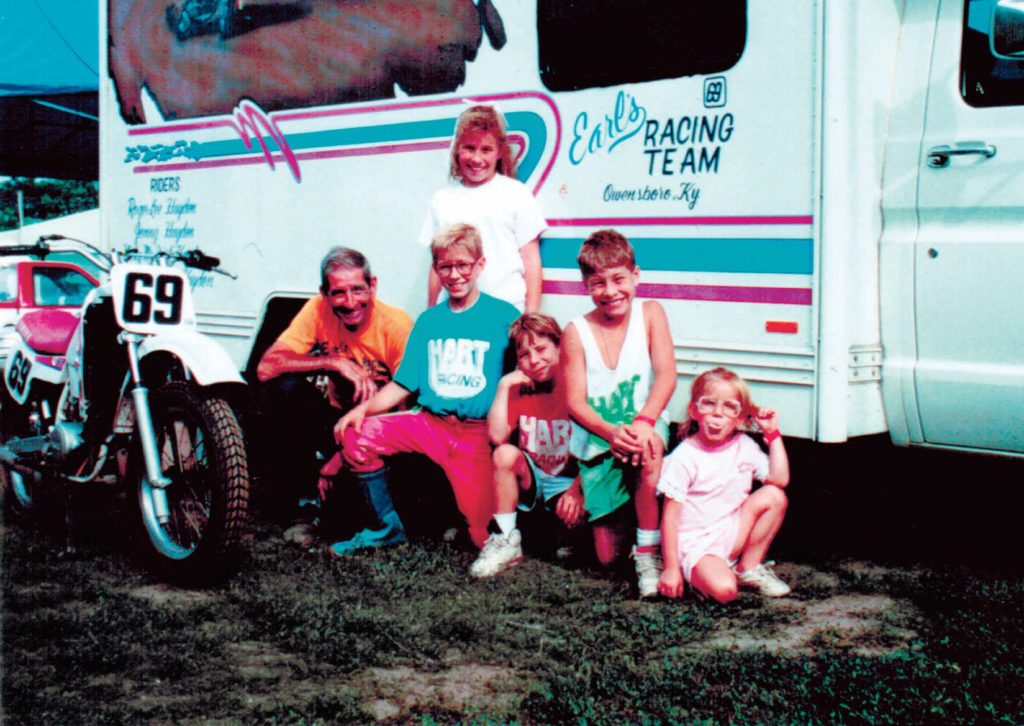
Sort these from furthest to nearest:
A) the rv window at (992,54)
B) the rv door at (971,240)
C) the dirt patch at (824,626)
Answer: the rv door at (971,240)
the rv window at (992,54)
the dirt patch at (824,626)

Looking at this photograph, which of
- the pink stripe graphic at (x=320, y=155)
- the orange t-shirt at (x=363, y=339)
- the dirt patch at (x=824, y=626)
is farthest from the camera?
the pink stripe graphic at (x=320, y=155)

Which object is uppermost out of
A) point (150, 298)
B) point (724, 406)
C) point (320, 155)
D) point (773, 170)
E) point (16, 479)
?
point (320, 155)

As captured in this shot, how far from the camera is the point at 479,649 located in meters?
3.29

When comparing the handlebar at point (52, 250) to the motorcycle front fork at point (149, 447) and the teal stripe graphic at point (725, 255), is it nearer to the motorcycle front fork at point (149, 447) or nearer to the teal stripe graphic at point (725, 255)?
the motorcycle front fork at point (149, 447)

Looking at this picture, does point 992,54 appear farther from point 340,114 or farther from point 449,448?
point 340,114

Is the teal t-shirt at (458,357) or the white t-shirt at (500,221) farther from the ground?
the white t-shirt at (500,221)

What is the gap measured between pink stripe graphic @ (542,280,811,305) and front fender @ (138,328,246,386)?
1401 mm

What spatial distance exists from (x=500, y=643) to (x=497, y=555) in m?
0.74

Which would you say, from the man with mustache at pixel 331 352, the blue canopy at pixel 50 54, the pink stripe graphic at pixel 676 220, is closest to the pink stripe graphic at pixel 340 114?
the pink stripe graphic at pixel 676 220

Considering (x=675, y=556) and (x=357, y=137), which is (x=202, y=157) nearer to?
(x=357, y=137)

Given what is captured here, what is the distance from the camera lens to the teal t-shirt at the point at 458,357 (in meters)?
4.29

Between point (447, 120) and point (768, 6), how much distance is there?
153 cm

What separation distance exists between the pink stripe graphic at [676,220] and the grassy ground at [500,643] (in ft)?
4.34

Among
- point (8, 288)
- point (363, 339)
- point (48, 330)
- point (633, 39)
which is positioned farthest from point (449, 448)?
point (8, 288)
